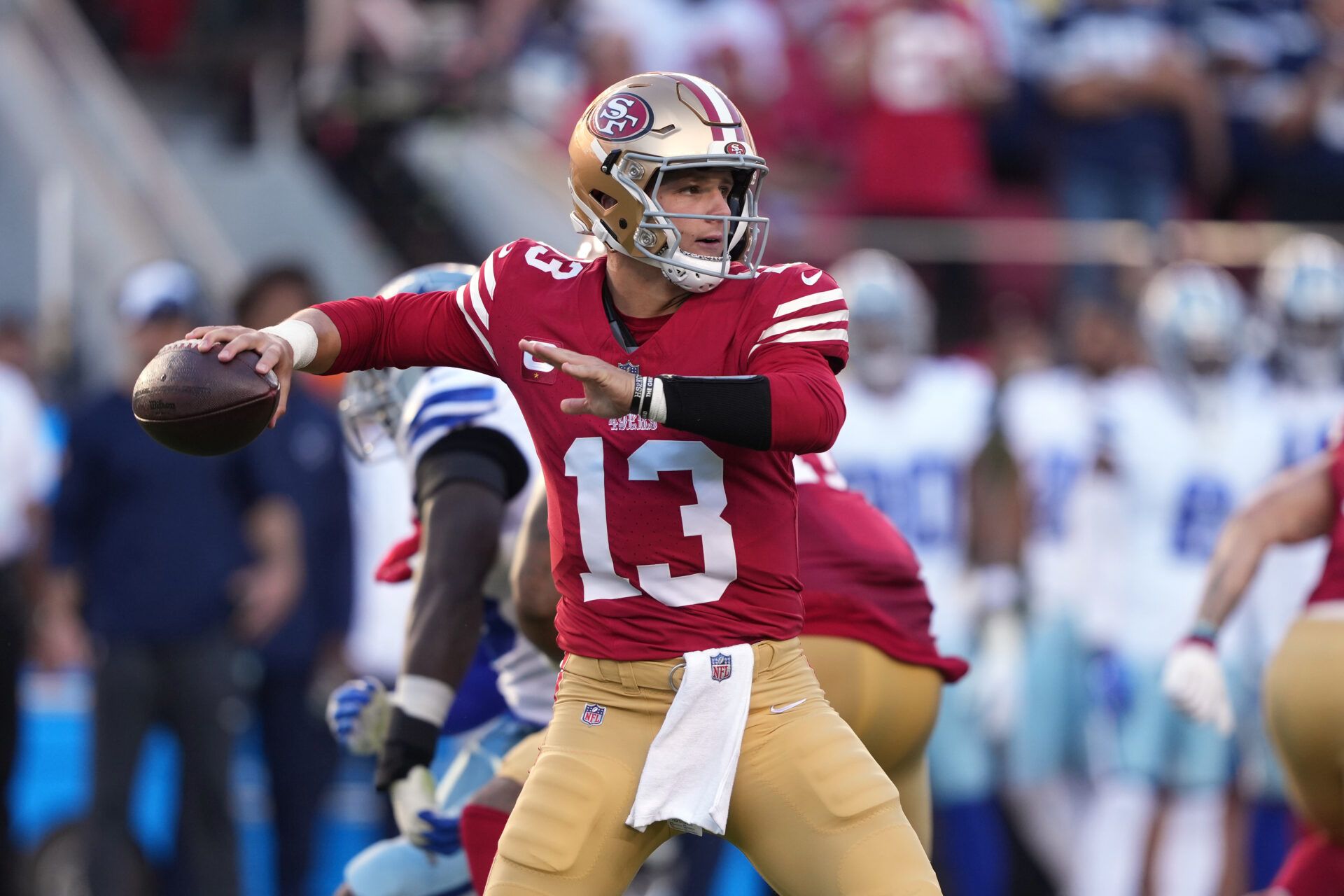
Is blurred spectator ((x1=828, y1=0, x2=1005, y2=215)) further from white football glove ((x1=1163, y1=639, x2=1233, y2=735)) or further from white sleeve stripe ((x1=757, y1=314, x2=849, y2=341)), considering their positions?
white sleeve stripe ((x1=757, y1=314, x2=849, y2=341))

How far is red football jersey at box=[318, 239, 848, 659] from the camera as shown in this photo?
10.6 feet

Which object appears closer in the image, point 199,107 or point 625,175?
point 625,175

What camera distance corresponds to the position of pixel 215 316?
7617 millimetres

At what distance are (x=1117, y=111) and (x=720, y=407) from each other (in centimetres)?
655

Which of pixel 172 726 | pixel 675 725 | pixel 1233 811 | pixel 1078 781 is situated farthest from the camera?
pixel 1078 781

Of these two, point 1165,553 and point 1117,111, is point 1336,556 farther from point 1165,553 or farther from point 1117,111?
point 1117,111

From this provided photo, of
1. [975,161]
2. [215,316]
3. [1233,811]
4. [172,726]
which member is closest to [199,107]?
[215,316]

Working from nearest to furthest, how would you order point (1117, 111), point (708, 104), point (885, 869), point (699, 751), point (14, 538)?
1. point (885, 869)
2. point (699, 751)
3. point (708, 104)
4. point (14, 538)
5. point (1117, 111)

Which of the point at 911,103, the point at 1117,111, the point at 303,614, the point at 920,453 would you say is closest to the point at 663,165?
the point at 303,614

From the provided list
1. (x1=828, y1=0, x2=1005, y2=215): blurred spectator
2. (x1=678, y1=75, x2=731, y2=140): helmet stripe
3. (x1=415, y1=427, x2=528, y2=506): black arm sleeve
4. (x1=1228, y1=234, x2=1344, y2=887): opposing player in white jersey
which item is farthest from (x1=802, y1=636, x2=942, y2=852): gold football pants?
(x1=828, y1=0, x2=1005, y2=215): blurred spectator

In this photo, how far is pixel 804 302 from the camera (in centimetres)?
324

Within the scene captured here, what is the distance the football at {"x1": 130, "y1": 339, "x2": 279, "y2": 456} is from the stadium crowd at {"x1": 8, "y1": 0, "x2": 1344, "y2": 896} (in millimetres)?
3073

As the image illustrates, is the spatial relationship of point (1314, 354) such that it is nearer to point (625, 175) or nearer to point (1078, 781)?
point (1078, 781)

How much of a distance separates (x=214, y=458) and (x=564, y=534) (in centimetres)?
323
